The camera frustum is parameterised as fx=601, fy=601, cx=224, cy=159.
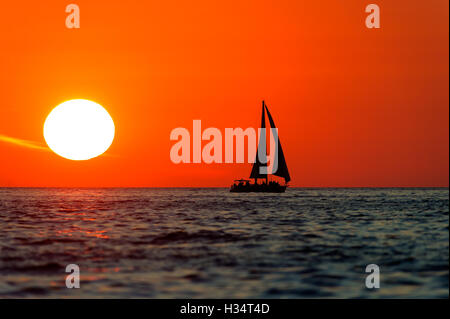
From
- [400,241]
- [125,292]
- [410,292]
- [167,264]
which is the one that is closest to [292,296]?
[410,292]

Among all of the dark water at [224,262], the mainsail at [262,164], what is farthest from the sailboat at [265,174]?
the dark water at [224,262]

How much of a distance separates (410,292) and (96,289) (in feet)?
32.5

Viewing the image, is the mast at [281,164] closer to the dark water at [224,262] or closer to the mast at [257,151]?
the mast at [257,151]

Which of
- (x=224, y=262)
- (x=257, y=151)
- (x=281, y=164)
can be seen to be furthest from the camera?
(x=281, y=164)

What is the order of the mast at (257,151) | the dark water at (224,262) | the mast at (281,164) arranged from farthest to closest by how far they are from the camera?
the mast at (281,164), the mast at (257,151), the dark water at (224,262)

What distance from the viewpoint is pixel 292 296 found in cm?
1831

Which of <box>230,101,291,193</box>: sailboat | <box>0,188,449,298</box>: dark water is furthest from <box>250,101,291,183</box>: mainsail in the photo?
<box>0,188,449,298</box>: dark water

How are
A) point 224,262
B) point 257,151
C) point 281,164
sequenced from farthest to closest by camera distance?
1. point 281,164
2. point 257,151
3. point 224,262

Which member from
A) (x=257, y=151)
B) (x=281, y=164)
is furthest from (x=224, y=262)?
(x=281, y=164)

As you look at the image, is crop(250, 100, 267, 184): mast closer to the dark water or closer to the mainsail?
the mainsail

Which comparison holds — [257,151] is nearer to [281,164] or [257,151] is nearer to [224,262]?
[281,164]

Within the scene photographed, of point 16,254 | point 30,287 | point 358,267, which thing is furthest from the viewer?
point 16,254

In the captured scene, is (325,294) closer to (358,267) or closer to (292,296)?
(292,296)
